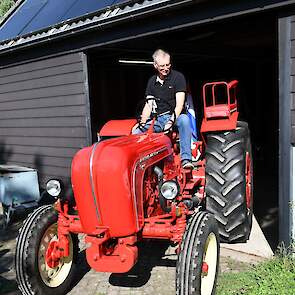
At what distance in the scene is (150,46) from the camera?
685cm

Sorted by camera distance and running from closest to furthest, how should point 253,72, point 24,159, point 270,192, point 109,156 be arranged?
point 109,156 → point 270,192 → point 24,159 → point 253,72

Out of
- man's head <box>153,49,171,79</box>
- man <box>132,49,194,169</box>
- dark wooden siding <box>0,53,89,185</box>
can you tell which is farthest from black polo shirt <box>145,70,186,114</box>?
dark wooden siding <box>0,53,89,185</box>

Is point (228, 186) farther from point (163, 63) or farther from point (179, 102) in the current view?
point (163, 63)

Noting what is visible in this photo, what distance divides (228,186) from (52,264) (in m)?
1.75

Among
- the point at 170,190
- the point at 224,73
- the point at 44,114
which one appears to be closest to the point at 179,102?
the point at 170,190

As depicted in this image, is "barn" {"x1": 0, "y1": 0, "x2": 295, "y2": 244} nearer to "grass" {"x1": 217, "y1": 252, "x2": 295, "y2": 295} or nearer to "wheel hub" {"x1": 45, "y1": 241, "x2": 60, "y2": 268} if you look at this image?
"grass" {"x1": 217, "y1": 252, "x2": 295, "y2": 295}

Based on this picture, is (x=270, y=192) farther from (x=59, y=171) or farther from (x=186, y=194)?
(x=59, y=171)

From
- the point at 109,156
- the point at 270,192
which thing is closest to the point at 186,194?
the point at 109,156

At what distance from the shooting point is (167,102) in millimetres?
3852

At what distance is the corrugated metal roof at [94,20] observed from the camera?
4348mm

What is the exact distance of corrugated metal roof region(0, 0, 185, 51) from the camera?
14.3ft

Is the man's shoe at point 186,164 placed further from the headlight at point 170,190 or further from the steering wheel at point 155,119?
the headlight at point 170,190

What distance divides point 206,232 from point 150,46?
464 centimetres

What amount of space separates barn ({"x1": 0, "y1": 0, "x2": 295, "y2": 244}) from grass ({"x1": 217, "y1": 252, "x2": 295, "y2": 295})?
1.16 feet
